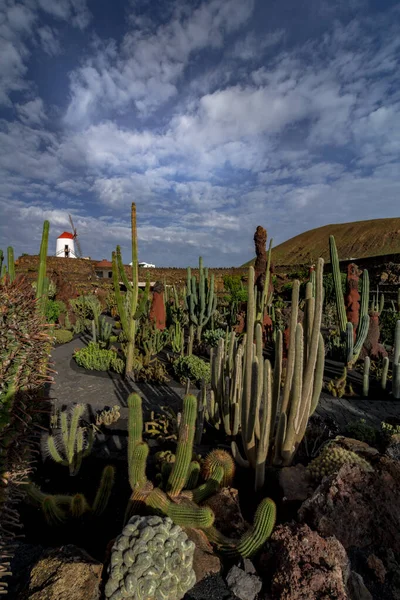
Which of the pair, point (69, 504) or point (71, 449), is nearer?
point (69, 504)

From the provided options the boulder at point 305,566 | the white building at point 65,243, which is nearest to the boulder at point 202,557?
the boulder at point 305,566

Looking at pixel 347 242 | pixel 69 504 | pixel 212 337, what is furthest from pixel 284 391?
pixel 347 242

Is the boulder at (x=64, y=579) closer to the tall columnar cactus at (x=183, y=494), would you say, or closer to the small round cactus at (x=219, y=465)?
the tall columnar cactus at (x=183, y=494)

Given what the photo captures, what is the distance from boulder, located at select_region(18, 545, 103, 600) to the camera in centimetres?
145

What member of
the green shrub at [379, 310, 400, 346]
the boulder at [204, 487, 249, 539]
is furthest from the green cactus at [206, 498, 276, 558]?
the green shrub at [379, 310, 400, 346]

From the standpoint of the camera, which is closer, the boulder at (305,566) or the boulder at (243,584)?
the boulder at (305,566)

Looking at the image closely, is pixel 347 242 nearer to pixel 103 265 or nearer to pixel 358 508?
pixel 103 265

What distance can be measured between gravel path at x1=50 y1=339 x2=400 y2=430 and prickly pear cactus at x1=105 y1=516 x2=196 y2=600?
10.2 ft

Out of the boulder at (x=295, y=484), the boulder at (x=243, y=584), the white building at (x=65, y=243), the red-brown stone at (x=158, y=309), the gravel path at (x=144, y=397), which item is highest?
the white building at (x=65, y=243)

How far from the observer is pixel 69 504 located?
7.96 feet

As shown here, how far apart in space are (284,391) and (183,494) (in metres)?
1.30

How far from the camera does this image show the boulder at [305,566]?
5.04ft

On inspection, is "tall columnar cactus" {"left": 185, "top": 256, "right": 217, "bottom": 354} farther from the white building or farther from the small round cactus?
the white building

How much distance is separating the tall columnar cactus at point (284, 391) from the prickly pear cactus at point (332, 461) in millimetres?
265
